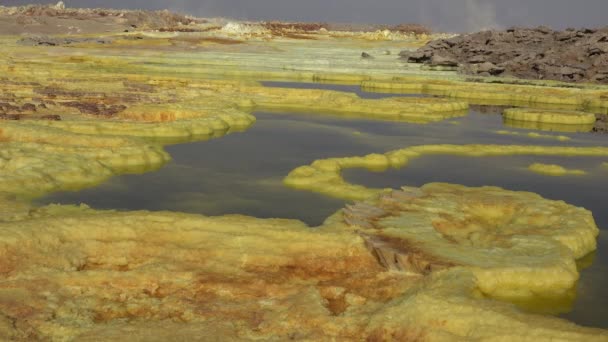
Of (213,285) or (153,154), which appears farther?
(153,154)

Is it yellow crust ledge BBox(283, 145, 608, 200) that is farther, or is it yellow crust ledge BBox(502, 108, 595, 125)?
yellow crust ledge BBox(502, 108, 595, 125)

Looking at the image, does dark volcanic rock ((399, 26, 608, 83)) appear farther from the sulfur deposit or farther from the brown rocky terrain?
the brown rocky terrain

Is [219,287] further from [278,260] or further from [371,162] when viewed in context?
[371,162]

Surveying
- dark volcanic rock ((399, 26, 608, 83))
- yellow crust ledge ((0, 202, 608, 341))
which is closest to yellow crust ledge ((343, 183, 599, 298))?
yellow crust ledge ((0, 202, 608, 341))

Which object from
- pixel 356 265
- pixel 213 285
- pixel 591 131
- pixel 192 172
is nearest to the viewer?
pixel 213 285

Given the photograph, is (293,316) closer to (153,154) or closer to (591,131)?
(153,154)

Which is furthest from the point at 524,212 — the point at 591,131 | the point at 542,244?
the point at 591,131
